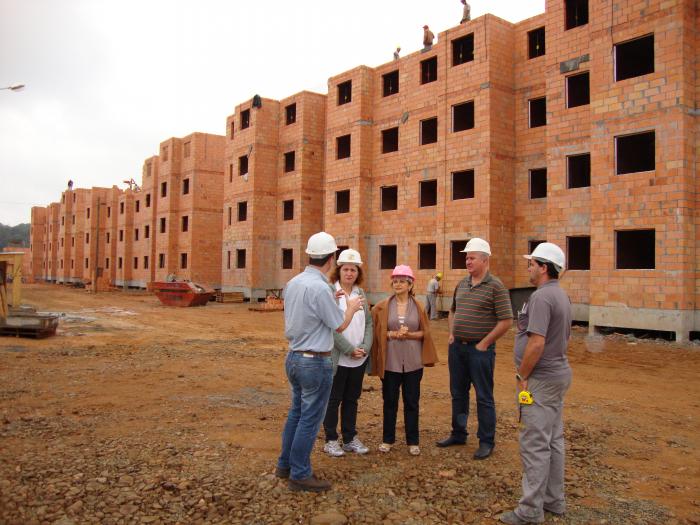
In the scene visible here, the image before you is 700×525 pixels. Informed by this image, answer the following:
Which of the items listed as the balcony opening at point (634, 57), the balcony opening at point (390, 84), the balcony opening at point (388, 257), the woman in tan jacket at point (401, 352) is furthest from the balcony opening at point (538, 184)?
the woman in tan jacket at point (401, 352)

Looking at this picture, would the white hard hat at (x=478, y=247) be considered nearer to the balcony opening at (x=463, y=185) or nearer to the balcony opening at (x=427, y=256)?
the balcony opening at (x=463, y=185)

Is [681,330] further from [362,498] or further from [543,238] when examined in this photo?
[362,498]

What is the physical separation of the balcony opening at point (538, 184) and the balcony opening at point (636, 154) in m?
2.77

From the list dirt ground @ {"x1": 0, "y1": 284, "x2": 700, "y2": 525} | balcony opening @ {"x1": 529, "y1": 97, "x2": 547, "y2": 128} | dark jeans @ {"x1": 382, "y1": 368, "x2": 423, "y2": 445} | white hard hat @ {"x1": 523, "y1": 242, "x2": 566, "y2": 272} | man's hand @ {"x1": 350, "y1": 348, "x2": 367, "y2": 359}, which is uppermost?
balcony opening @ {"x1": 529, "y1": 97, "x2": 547, "y2": 128}

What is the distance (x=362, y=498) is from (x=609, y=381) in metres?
6.99

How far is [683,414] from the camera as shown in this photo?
7.07m

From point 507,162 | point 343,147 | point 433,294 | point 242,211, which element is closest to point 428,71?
point 343,147

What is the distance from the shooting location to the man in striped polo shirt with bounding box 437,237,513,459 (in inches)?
189

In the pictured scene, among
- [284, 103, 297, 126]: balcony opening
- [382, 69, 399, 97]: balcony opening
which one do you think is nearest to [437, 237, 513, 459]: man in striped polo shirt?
[382, 69, 399, 97]: balcony opening

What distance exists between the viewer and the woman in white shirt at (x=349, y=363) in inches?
187

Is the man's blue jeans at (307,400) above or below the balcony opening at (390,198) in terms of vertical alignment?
below

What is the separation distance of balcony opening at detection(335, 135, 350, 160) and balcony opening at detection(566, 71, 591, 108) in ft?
34.0

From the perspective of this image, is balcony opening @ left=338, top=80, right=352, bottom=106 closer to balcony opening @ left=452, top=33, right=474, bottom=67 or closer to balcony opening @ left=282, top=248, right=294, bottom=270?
balcony opening @ left=452, top=33, right=474, bottom=67

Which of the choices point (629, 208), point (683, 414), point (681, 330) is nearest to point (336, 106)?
point (629, 208)
